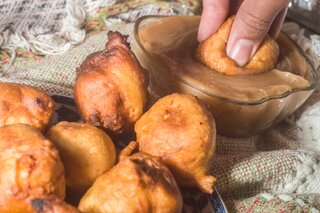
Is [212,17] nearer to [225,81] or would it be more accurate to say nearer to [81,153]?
[225,81]

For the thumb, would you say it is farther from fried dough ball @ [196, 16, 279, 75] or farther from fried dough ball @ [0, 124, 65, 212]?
fried dough ball @ [0, 124, 65, 212]

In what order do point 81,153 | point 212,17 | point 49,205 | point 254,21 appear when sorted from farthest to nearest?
1. point 212,17
2. point 254,21
3. point 81,153
4. point 49,205

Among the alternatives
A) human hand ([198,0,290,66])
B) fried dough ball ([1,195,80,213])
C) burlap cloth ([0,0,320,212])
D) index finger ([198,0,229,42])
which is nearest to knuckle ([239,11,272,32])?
human hand ([198,0,290,66])

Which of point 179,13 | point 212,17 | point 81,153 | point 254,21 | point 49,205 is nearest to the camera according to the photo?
point 49,205

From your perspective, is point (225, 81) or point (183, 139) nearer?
point (183, 139)

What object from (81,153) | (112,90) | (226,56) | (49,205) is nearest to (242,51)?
(226,56)

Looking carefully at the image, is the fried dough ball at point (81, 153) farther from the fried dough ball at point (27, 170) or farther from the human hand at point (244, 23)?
the human hand at point (244, 23)

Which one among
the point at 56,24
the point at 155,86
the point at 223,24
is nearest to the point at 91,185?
the point at 155,86

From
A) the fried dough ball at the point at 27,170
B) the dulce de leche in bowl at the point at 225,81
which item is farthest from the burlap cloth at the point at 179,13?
the fried dough ball at the point at 27,170
